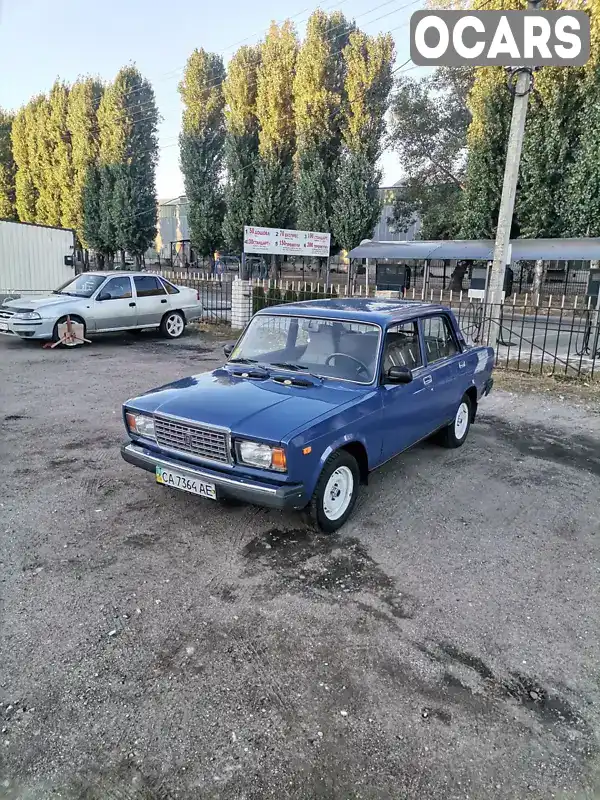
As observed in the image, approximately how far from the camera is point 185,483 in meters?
4.02

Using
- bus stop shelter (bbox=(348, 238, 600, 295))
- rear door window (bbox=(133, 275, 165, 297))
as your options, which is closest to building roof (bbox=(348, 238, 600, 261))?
bus stop shelter (bbox=(348, 238, 600, 295))

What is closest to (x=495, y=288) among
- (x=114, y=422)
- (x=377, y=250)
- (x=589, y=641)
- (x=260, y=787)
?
(x=114, y=422)

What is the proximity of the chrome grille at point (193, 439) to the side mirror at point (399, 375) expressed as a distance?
1.51 meters

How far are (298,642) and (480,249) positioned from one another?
22.6 metres

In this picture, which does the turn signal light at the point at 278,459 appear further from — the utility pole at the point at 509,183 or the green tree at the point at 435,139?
the green tree at the point at 435,139

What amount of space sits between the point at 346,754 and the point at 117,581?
1861 mm

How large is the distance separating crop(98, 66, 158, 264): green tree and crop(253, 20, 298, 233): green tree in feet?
29.1

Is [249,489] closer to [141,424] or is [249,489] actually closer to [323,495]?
[323,495]

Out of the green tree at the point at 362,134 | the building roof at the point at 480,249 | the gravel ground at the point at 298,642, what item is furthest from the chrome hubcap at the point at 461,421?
the green tree at the point at 362,134

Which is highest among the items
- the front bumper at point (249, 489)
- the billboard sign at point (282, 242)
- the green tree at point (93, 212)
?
the green tree at point (93, 212)

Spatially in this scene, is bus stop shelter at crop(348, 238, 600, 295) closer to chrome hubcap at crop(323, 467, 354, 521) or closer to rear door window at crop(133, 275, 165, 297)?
rear door window at crop(133, 275, 165, 297)

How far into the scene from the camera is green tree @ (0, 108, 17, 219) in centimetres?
4550

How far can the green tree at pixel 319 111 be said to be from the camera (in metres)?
27.6

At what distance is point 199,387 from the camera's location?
4.55m
